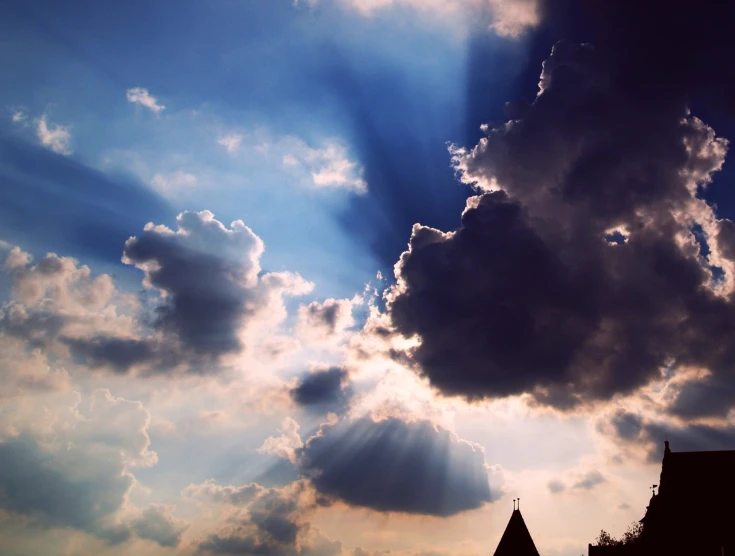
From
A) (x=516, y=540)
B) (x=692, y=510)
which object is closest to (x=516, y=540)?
(x=516, y=540)

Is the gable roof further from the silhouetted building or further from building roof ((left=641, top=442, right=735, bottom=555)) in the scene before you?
building roof ((left=641, top=442, right=735, bottom=555))

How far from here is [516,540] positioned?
79.8m

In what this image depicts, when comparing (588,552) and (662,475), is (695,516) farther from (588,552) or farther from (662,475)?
(588,552)

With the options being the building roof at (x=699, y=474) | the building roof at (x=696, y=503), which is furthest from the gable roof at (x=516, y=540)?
the building roof at (x=699, y=474)

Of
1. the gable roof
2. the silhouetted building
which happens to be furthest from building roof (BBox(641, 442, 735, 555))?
the gable roof

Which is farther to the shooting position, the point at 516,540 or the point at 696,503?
the point at 516,540

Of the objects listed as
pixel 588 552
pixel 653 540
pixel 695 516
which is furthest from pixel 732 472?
pixel 588 552

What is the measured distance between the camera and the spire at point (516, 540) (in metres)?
78.9

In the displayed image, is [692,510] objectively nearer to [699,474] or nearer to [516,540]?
[699,474]

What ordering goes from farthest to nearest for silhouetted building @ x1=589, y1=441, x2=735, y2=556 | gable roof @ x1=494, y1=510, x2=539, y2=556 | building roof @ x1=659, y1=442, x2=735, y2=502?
gable roof @ x1=494, y1=510, x2=539, y2=556 < building roof @ x1=659, y1=442, x2=735, y2=502 < silhouetted building @ x1=589, y1=441, x2=735, y2=556

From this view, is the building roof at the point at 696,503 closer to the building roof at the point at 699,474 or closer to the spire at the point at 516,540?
the building roof at the point at 699,474

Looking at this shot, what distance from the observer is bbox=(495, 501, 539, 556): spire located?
78938mm

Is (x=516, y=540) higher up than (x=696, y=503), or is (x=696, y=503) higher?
(x=696, y=503)

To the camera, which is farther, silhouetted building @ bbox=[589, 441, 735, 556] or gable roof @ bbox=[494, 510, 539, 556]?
gable roof @ bbox=[494, 510, 539, 556]
